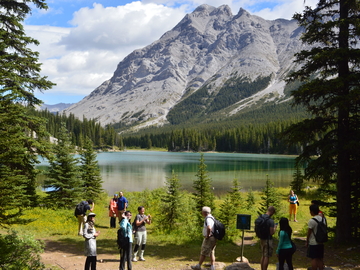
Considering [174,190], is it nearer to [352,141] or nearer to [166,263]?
[166,263]

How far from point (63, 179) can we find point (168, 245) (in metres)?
12.5

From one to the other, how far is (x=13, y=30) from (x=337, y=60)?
17284 millimetres

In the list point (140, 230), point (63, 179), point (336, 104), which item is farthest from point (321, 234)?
point (63, 179)

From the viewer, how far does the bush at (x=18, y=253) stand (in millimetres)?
8180

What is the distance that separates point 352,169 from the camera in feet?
42.0

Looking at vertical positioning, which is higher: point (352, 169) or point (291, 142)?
point (291, 142)

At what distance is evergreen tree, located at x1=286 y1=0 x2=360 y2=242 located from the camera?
1221 centimetres

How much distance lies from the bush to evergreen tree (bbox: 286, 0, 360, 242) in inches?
442

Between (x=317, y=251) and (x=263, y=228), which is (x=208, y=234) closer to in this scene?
(x=263, y=228)

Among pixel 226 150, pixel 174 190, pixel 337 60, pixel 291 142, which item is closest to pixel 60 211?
pixel 174 190

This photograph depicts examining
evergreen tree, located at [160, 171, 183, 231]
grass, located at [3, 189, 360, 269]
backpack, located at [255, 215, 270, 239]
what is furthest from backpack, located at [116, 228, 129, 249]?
evergreen tree, located at [160, 171, 183, 231]

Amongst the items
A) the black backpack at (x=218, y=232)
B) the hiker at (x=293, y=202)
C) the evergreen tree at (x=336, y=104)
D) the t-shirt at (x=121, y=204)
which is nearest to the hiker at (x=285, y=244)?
the black backpack at (x=218, y=232)

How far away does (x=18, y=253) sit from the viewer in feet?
28.9

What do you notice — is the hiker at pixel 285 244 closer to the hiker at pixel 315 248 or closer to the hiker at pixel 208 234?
the hiker at pixel 315 248
